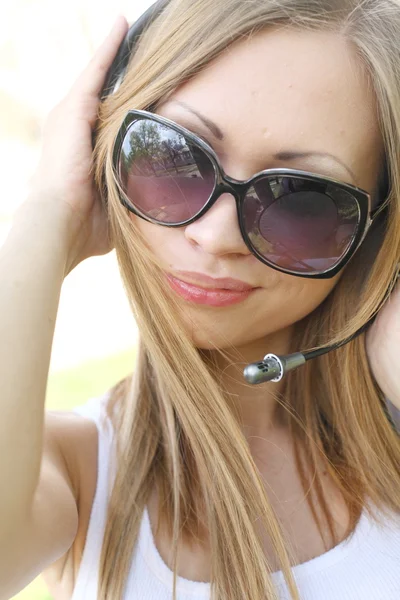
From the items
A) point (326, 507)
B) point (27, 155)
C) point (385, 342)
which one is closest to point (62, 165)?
point (385, 342)

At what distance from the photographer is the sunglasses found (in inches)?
31.3

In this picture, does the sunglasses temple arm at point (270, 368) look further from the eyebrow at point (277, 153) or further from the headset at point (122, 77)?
the eyebrow at point (277, 153)

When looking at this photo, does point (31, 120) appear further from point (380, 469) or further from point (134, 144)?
point (380, 469)

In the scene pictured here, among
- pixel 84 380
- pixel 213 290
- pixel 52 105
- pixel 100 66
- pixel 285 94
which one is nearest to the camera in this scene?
pixel 285 94

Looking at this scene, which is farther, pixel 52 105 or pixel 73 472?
pixel 52 105

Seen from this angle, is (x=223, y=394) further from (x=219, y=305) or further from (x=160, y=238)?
(x=160, y=238)

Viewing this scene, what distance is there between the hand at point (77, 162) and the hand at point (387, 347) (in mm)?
572

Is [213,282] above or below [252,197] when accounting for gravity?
below

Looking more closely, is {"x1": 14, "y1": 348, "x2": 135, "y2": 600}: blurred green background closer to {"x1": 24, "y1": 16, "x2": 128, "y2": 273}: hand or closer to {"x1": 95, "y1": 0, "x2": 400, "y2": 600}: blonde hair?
{"x1": 95, "y1": 0, "x2": 400, "y2": 600}: blonde hair

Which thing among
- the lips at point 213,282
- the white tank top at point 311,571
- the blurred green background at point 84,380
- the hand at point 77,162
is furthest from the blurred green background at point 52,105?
the lips at point 213,282

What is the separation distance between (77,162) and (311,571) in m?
0.82

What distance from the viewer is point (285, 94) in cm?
78

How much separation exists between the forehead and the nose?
7cm

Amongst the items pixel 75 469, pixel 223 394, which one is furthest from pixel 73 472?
pixel 223 394
